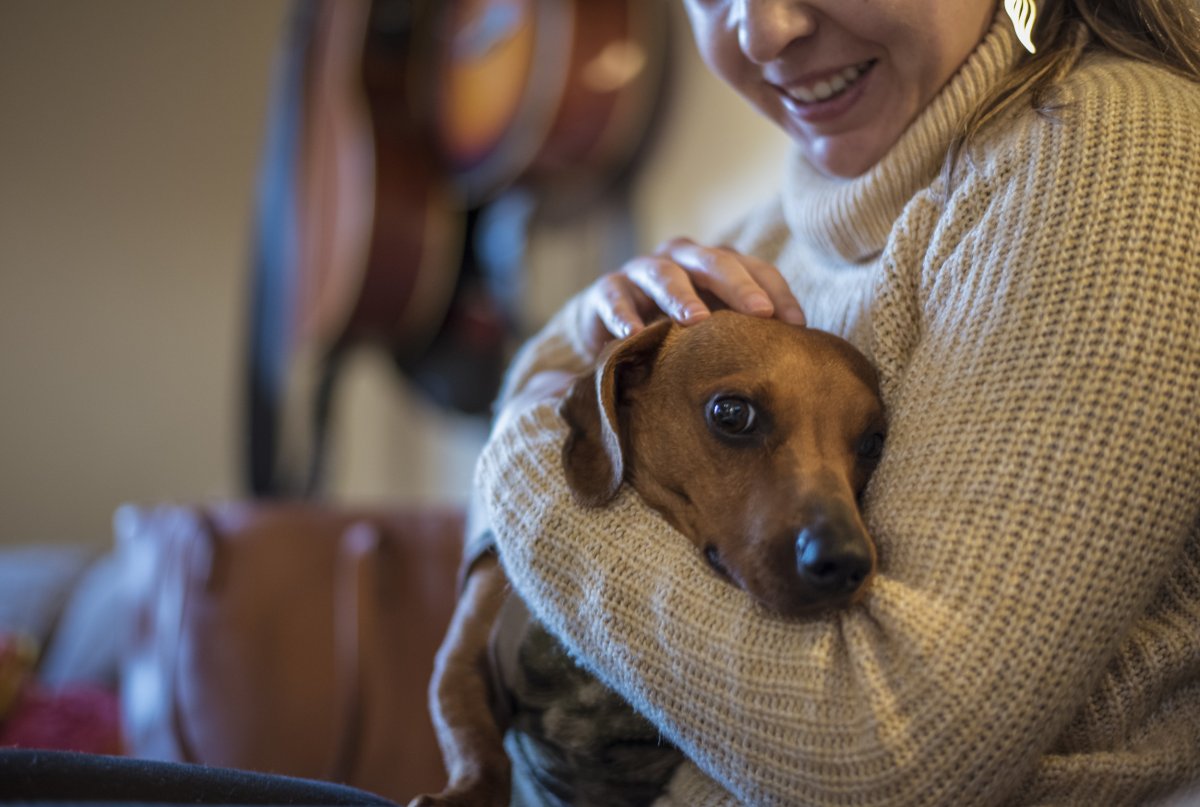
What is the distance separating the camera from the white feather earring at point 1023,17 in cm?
87

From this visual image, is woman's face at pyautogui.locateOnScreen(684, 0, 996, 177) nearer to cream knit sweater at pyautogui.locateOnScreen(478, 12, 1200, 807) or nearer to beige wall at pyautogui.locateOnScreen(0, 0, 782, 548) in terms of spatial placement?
cream knit sweater at pyautogui.locateOnScreen(478, 12, 1200, 807)

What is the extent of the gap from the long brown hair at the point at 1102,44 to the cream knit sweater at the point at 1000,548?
0.03 m

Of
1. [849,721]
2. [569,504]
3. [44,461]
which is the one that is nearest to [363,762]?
[569,504]

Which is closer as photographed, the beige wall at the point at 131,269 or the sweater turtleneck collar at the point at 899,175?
the sweater turtleneck collar at the point at 899,175

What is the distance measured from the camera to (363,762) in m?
1.69

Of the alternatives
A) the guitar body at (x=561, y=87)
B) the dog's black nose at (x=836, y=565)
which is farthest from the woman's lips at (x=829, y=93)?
the guitar body at (x=561, y=87)

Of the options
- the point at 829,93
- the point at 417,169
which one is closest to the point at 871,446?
the point at 829,93

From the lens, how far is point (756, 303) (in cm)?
94

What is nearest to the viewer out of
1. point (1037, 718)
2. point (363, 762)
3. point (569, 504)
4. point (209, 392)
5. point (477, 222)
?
point (1037, 718)

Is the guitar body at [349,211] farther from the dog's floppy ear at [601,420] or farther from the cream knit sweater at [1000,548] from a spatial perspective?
the cream knit sweater at [1000,548]

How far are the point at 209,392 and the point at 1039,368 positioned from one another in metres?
3.70

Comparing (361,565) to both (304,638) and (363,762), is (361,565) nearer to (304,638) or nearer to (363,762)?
(304,638)

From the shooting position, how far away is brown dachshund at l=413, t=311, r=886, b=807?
0.83 meters

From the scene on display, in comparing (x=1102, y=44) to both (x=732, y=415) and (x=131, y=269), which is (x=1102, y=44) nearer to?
(x=732, y=415)
